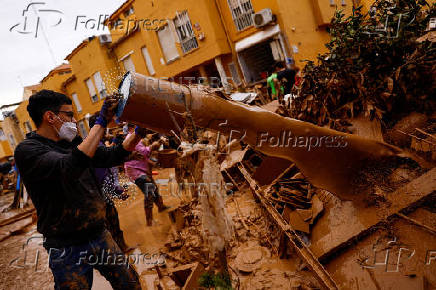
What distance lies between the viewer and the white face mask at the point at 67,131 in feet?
6.71

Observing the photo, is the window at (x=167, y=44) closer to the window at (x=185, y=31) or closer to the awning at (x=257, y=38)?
the window at (x=185, y=31)

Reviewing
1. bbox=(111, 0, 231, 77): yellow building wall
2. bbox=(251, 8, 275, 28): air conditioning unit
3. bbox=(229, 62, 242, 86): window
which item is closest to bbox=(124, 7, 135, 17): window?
bbox=(111, 0, 231, 77): yellow building wall

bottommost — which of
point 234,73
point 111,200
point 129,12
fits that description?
point 111,200

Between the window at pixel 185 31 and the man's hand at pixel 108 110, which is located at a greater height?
the window at pixel 185 31

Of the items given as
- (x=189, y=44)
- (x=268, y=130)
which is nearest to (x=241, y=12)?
(x=189, y=44)

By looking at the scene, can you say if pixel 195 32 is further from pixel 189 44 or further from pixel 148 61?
pixel 148 61

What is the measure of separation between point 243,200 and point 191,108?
9.99 feet

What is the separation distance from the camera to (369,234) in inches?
95.2

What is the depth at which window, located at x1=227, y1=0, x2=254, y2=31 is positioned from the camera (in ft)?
45.4

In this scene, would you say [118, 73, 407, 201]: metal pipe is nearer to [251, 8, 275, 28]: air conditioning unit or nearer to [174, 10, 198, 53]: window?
[251, 8, 275, 28]: air conditioning unit

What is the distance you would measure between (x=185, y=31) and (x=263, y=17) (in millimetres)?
5106

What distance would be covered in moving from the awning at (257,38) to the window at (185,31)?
2.83 m


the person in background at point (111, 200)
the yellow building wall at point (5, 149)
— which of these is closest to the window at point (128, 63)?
the person in background at point (111, 200)

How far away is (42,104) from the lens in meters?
1.95
